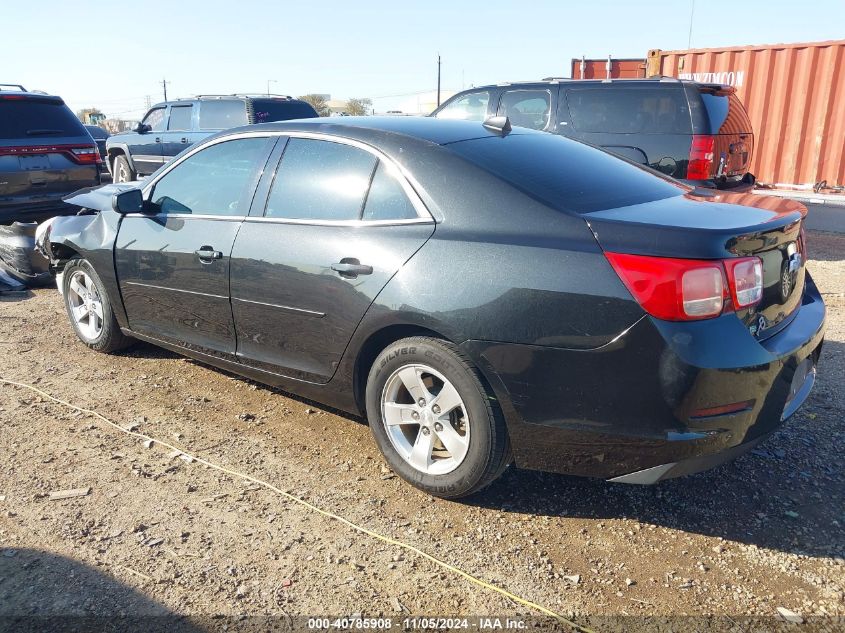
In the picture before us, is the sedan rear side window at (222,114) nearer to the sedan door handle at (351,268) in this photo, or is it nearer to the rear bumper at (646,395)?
the sedan door handle at (351,268)

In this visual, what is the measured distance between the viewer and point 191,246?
406cm

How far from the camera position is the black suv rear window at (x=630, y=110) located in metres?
7.50

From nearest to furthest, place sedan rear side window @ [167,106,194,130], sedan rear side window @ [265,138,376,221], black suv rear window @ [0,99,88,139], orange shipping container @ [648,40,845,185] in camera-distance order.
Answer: sedan rear side window @ [265,138,376,221]
black suv rear window @ [0,99,88,139]
orange shipping container @ [648,40,845,185]
sedan rear side window @ [167,106,194,130]

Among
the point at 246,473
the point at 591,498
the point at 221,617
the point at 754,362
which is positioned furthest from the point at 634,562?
the point at 246,473

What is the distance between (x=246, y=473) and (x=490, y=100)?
6.63 metres

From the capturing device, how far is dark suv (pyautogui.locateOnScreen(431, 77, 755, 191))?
24.3 ft

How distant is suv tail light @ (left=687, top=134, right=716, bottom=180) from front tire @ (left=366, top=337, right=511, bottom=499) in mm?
5428

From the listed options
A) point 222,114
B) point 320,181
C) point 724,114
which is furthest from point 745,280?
point 222,114

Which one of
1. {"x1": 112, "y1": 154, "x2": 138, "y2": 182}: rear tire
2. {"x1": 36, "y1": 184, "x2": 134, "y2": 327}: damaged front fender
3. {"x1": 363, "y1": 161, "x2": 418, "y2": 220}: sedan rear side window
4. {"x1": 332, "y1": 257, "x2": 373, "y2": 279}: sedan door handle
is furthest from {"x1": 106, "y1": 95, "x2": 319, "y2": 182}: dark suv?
{"x1": 332, "y1": 257, "x2": 373, "y2": 279}: sedan door handle

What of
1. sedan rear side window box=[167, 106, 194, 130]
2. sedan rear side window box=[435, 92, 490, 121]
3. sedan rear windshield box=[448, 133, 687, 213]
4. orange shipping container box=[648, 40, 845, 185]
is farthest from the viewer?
sedan rear side window box=[167, 106, 194, 130]

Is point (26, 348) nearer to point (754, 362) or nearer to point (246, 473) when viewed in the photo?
point (246, 473)

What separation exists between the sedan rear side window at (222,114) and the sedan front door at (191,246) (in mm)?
6937

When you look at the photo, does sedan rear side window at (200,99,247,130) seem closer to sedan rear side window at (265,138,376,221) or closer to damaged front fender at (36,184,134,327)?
damaged front fender at (36,184,134,327)

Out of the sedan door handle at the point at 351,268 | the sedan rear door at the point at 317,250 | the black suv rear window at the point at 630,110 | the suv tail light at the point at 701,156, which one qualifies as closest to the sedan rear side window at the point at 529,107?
the black suv rear window at the point at 630,110
